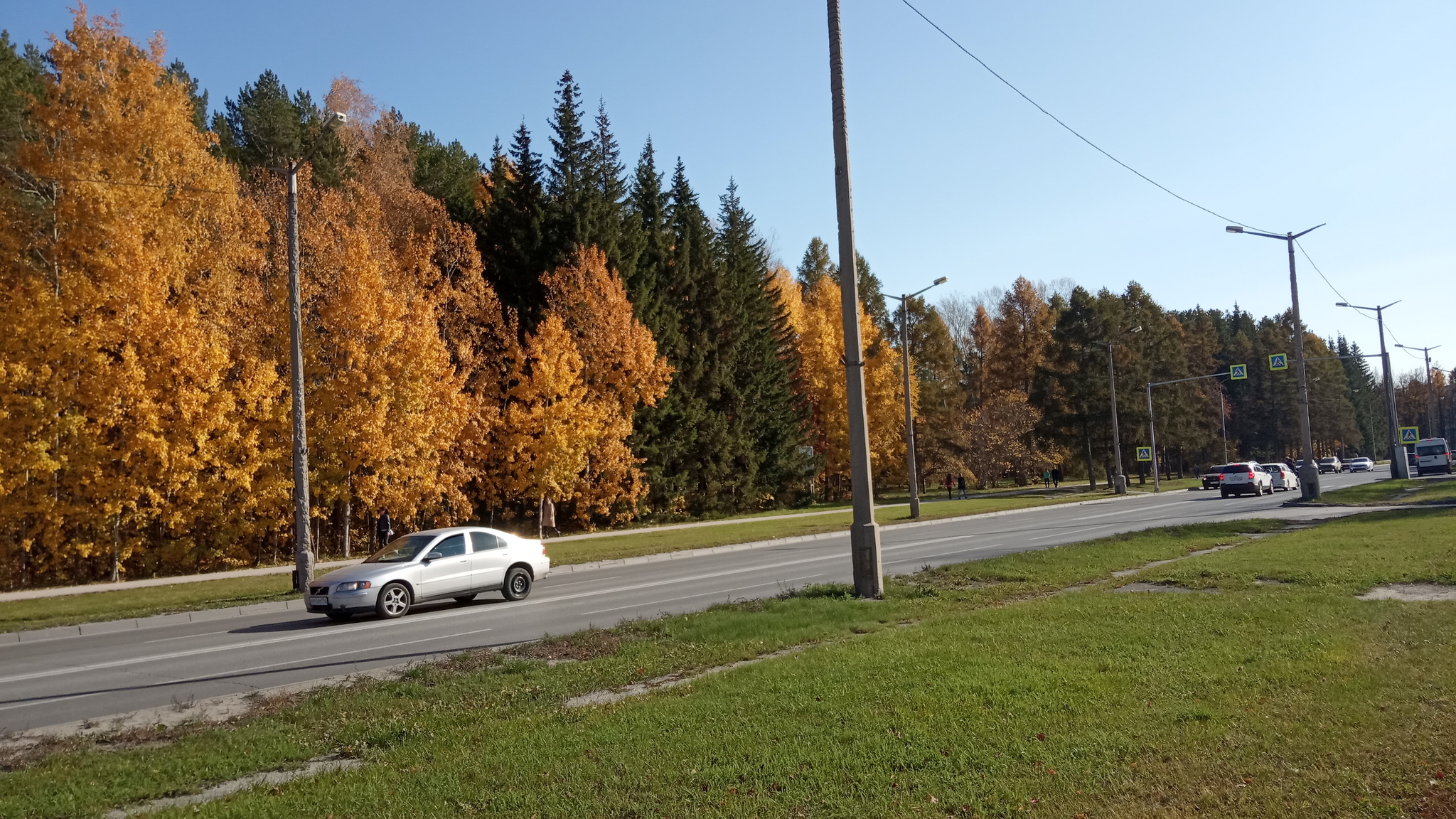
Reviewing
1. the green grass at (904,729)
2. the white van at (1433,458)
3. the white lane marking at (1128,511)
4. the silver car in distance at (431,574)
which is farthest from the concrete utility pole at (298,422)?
the white van at (1433,458)

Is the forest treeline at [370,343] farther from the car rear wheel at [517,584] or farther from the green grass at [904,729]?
the green grass at [904,729]

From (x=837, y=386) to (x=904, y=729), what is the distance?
56121 millimetres

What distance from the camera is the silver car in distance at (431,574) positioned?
16.1m

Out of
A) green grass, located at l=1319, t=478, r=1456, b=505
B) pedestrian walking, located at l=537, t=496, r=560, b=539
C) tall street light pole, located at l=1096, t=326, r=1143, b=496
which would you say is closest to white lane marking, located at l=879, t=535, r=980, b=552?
green grass, located at l=1319, t=478, r=1456, b=505

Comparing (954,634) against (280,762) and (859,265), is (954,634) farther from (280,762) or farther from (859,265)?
(859,265)

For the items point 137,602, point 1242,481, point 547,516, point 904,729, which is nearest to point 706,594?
point 904,729

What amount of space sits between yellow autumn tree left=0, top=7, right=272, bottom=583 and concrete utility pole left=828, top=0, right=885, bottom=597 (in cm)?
2106

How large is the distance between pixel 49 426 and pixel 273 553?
27.8 feet

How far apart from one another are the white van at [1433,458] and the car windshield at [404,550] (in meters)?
65.5

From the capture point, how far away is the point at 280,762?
6875 mm

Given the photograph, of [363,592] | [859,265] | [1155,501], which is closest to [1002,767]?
[363,592]

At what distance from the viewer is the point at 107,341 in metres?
26.4

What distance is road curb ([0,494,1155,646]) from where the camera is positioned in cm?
1675

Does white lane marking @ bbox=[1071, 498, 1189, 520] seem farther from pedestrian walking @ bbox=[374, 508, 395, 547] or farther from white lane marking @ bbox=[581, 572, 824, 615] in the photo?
pedestrian walking @ bbox=[374, 508, 395, 547]
